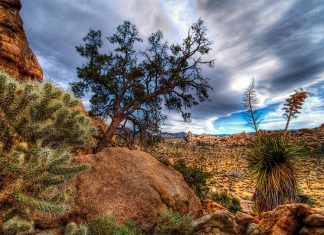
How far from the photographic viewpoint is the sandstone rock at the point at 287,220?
413 cm

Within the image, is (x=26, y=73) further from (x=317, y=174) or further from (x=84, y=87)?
(x=317, y=174)

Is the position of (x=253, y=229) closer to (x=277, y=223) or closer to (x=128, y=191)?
(x=277, y=223)

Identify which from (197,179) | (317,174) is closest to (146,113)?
(197,179)

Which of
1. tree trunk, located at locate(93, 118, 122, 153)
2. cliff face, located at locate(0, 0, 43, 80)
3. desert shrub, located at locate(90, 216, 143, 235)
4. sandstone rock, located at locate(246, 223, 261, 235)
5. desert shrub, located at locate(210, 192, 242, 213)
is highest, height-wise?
cliff face, located at locate(0, 0, 43, 80)

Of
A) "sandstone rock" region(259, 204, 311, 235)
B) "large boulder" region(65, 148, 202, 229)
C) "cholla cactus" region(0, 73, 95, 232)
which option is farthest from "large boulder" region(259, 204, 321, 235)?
"cholla cactus" region(0, 73, 95, 232)

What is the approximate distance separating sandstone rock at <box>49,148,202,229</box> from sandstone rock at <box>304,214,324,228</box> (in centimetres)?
282

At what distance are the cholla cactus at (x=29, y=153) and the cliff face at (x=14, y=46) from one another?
4.31 m

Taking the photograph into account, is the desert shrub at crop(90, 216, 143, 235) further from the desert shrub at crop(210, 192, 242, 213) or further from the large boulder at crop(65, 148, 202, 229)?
the desert shrub at crop(210, 192, 242, 213)

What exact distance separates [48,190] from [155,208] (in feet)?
9.05

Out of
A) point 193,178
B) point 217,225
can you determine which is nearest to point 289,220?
point 217,225

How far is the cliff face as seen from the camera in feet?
23.8

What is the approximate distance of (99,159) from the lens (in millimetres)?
6426

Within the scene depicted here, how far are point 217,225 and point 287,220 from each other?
1410mm

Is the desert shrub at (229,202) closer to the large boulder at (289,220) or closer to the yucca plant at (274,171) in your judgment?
the yucca plant at (274,171)
